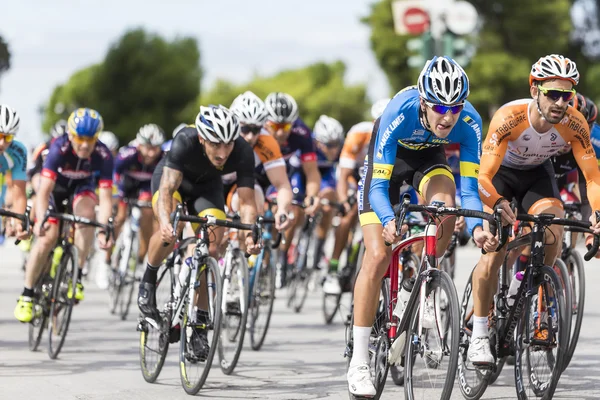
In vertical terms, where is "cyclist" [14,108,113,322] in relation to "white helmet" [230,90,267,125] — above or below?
below

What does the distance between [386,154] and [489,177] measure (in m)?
0.85

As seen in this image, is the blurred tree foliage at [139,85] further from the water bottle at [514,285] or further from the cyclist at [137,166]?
the water bottle at [514,285]

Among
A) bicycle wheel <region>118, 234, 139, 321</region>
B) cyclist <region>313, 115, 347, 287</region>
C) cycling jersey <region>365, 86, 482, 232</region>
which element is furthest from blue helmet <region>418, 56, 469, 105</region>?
cyclist <region>313, 115, 347, 287</region>

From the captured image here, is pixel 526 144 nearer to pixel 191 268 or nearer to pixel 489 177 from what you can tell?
pixel 489 177

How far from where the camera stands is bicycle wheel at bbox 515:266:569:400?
22.0ft

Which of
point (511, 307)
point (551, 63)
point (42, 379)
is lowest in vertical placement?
point (42, 379)

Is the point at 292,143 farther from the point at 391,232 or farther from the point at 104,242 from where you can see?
the point at 391,232

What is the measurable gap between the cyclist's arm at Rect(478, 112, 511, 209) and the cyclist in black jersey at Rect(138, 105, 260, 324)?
5.44 feet

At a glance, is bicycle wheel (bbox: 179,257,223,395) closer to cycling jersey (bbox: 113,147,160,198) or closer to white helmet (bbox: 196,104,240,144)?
white helmet (bbox: 196,104,240,144)

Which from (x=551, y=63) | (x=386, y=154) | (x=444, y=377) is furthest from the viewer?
(x=551, y=63)

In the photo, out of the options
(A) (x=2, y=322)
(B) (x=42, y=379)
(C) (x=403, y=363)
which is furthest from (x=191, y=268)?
(A) (x=2, y=322)

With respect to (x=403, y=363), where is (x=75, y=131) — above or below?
above

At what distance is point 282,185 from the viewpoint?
9.74 metres

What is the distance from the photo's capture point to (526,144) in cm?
760
